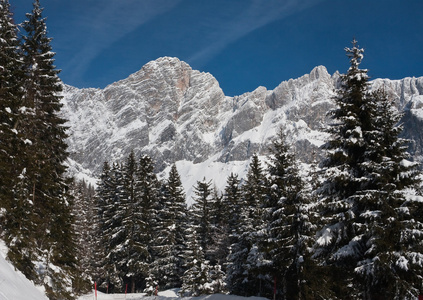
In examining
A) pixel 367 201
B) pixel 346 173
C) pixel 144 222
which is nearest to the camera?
pixel 367 201

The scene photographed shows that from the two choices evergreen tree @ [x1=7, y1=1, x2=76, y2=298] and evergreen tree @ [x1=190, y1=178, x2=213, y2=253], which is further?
evergreen tree @ [x1=190, y1=178, x2=213, y2=253]

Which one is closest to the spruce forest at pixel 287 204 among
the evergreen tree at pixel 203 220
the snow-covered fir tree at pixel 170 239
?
the snow-covered fir tree at pixel 170 239

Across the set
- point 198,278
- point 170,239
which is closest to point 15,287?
point 198,278

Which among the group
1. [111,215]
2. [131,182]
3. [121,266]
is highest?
[131,182]

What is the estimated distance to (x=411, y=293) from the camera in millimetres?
12250

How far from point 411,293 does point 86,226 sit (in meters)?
42.9

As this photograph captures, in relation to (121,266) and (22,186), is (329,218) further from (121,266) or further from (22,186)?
(121,266)

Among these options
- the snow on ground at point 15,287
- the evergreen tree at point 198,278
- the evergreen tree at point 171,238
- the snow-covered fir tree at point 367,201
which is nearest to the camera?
the snow on ground at point 15,287

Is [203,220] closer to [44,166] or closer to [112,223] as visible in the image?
[112,223]

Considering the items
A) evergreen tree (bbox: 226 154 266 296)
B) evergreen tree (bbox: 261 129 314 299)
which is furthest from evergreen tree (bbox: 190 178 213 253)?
evergreen tree (bbox: 261 129 314 299)

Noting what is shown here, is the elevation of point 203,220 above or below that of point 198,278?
above

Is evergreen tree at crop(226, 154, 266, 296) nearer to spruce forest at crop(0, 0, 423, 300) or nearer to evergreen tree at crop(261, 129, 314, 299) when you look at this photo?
spruce forest at crop(0, 0, 423, 300)

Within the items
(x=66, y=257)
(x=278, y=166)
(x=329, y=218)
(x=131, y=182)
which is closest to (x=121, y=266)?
(x=131, y=182)

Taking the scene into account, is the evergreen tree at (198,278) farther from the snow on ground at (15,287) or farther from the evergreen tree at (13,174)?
the evergreen tree at (13,174)
